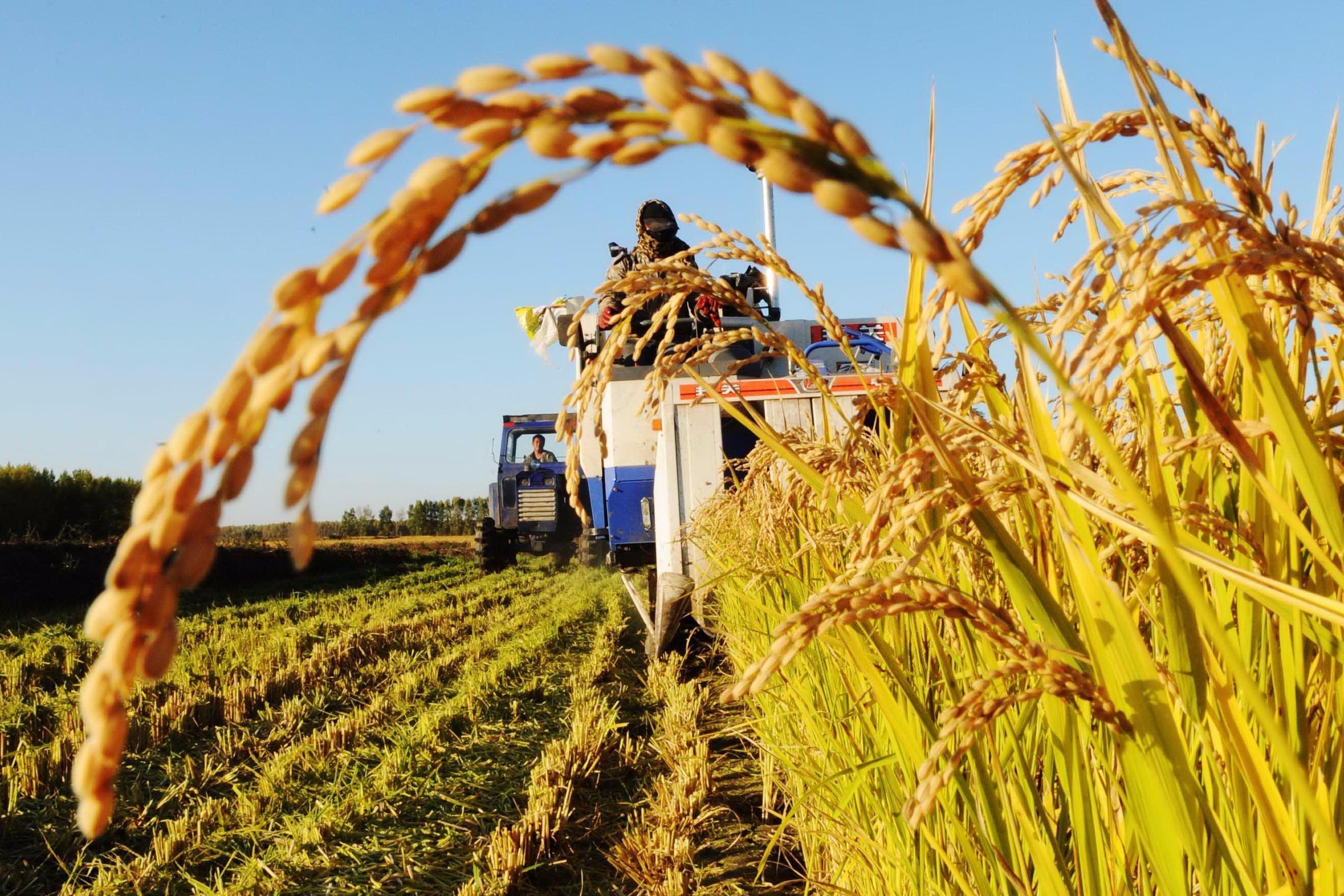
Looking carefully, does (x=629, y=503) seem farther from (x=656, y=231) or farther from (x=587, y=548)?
(x=587, y=548)

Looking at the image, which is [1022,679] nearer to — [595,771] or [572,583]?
[595,771]

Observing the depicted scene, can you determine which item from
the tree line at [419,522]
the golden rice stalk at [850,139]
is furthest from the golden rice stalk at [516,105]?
the tree line at [419,522]

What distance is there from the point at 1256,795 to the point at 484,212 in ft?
2.99

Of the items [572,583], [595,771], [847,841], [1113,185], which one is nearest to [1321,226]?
[1113,185]

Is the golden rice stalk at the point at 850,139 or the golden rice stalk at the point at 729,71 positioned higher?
the golden rice stalk at the point at 729,71

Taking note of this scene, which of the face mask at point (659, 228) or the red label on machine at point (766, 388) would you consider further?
the face mask at point (659, 228)

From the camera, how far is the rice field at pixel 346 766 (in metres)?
3.90

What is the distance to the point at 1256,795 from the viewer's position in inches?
36.2

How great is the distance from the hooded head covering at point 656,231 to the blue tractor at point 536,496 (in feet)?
19.8

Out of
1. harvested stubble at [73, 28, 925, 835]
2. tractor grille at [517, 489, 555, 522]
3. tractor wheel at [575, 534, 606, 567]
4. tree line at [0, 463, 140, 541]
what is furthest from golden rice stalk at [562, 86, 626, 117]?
tree line at [0, 463, 140, 541]

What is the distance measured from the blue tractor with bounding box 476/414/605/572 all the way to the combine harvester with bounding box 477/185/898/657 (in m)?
4.69

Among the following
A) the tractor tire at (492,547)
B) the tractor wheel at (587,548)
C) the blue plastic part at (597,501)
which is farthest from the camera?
the tractor tire at (492,547)

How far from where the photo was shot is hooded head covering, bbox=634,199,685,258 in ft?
29.0

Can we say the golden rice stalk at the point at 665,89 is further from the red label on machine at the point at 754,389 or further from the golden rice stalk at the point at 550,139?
the red label on machine at the point at 754,389
